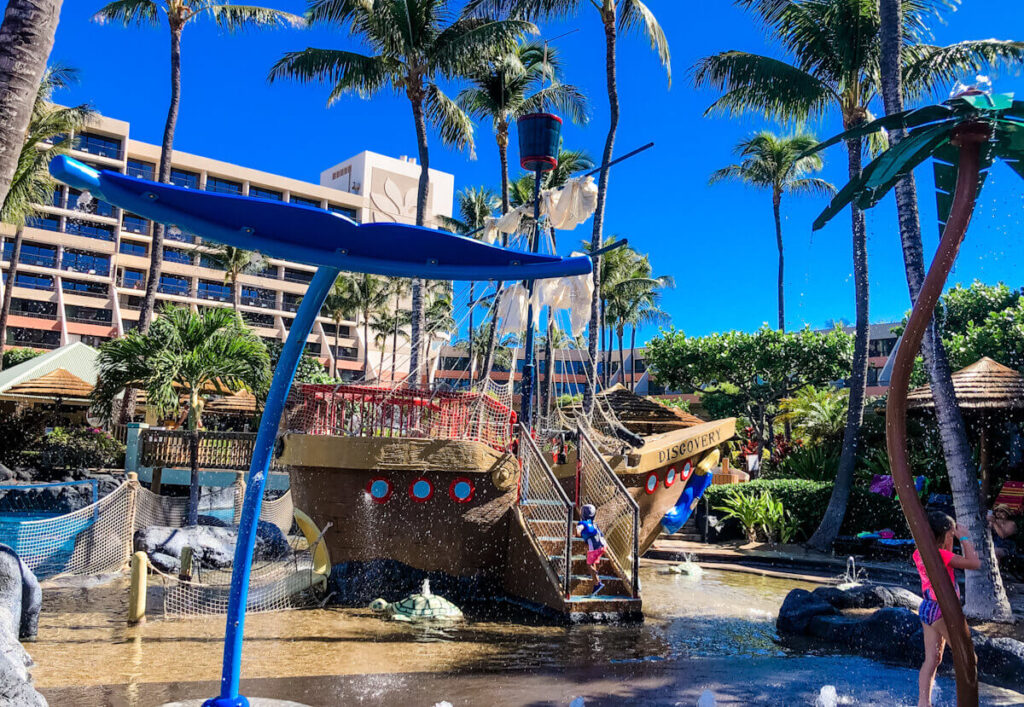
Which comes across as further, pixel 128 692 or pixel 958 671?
pixel 128 692

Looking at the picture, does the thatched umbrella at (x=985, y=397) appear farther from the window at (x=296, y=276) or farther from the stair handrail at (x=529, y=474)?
the window at (x=296, y=276)

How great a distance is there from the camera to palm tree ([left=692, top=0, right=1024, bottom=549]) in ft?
53.6

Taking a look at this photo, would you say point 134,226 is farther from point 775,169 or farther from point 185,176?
point 775,169

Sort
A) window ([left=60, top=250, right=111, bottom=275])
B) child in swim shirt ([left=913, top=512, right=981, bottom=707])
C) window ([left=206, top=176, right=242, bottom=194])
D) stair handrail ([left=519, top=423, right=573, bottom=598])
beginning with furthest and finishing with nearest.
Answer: window ([left=206, top=176, right=242, bottom=194]), window ([left=60, top=250, right=111, bottom=275]), stair handrail ([left=519, top=423, right=573, bottom=598]), child in swim shirt ([left=913, top=512, right=981, bottom=707])

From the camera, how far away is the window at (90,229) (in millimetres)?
60750

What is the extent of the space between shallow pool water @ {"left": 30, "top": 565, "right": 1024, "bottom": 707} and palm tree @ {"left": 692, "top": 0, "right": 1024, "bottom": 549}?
7.86 metres

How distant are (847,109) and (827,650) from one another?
42.0 ft

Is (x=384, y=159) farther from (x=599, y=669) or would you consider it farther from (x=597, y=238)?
(x=599, y=669)

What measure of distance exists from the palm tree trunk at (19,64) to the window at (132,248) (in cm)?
6629

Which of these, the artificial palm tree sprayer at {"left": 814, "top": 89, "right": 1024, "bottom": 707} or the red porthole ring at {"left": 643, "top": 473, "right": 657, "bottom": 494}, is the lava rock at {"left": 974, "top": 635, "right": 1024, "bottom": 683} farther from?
the red porthole ring at {"left": 643, "top": 473, "right": 657, "bottom": 494}

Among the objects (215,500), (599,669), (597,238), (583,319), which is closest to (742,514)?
(583,319)

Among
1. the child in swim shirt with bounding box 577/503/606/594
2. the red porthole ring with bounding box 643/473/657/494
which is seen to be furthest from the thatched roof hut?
the child in swim shirt with bounding box 577/503/606/594

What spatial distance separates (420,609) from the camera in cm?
1013

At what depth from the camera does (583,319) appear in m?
15.2
